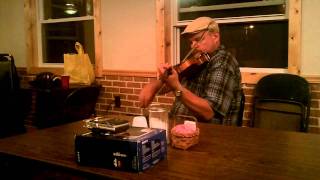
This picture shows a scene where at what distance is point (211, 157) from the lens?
4.58 ft

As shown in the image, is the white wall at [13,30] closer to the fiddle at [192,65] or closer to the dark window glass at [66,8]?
the dark window glass at [66,8]

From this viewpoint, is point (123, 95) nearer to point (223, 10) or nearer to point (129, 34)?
point (129, 34)

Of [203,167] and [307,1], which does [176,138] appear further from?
[307,1]

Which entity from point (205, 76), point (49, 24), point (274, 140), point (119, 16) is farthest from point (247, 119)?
point (49, 24)

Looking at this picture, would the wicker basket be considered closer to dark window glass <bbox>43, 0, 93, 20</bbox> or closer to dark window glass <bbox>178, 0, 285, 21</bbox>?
dark window glass <bbox>178, 0, 285, 21</bbox>

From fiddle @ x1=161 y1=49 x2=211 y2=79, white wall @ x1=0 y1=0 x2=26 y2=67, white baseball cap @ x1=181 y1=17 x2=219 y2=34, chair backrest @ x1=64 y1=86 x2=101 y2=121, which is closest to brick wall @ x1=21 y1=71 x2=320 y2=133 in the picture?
chair backrest @ x1=64 y1=86 x2=101 y2=121

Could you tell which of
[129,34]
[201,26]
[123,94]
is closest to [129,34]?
[129,34]

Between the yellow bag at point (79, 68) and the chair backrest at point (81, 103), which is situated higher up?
the yellow bag at point (79, 68)

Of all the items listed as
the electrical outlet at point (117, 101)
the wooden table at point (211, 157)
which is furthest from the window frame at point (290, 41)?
the electrical outlet at point (117, 101)

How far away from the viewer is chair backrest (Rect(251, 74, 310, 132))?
8.78ft

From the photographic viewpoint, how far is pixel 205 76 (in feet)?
7.45

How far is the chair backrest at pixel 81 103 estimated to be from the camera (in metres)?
3.55

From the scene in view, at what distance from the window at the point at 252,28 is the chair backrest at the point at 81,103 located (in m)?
1.22

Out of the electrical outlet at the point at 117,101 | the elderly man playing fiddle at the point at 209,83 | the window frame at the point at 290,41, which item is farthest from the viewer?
the electrical outlet at the point at 117,101
